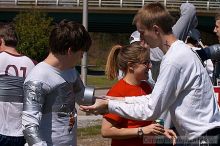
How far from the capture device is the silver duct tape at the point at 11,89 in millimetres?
6508

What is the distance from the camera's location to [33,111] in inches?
182

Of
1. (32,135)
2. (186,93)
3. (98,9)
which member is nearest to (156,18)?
(186,93)

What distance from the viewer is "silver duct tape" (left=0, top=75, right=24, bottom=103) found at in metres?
6.51

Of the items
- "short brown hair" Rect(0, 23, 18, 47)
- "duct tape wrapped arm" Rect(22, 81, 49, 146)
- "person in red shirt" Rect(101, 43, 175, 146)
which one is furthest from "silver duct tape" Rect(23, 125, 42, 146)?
"short brown hair" Rect(0, 23, 18, 47)

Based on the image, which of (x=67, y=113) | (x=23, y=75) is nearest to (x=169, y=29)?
(x=67, y=113)

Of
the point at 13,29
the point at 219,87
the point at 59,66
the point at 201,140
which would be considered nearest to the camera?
the point at 201,140

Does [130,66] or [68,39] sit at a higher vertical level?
[68,39]

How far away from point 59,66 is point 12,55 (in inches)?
Result: 70.9

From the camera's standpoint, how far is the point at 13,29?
6742 millimetres

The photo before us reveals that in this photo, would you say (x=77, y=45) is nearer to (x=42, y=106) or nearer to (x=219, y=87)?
(x=42, y=106)

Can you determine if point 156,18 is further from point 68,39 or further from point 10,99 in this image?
point 10,99

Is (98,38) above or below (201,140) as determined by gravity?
below

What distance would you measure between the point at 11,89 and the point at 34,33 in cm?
4156

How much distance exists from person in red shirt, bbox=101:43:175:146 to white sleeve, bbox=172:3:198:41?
3.97 feet
